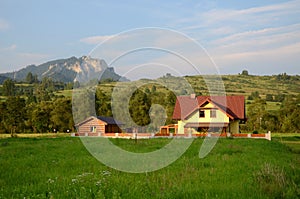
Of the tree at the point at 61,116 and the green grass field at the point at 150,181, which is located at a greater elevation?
the tree at the point at 61,116

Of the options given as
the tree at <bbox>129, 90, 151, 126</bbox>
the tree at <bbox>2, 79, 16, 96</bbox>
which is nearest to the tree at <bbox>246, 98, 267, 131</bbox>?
the tree at <bbox>129, 90, 151, 126</bbox>

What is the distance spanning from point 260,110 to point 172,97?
17.8 metres

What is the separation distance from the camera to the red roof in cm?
5191

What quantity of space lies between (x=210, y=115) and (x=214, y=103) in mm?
1726

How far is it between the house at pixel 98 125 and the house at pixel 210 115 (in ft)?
38.9

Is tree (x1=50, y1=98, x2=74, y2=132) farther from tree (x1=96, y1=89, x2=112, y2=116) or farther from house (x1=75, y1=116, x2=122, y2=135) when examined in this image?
house (x1=75, y1=116, x2=122, y2=135)

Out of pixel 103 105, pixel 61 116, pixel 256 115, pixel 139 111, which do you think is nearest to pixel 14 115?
pixel 61 116

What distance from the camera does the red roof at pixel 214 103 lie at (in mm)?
51909

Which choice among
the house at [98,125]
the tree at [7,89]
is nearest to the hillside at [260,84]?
the tree at [7,89]

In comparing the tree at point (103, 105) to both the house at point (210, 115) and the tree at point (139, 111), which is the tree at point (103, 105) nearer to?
the tree at point (139, 111)

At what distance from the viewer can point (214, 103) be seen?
5147 cm

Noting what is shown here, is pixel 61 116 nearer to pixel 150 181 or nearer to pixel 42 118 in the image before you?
pixel 42 118

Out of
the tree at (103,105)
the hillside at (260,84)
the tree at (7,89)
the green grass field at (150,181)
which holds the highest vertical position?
the hillside at (260,84)

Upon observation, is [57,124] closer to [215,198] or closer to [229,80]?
A: [215,198]
